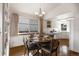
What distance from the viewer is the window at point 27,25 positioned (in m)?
1.48

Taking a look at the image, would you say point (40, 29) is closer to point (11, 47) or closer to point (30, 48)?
point (30, 48)

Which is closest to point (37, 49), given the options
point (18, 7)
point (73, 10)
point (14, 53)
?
point (14, 53)

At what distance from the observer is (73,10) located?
148 centimetres

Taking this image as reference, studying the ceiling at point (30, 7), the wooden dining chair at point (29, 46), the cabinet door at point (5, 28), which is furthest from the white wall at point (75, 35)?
the cabinet door at point (5, 28)

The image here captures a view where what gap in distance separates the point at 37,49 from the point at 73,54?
23.9 inches

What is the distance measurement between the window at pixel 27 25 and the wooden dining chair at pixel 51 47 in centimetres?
36

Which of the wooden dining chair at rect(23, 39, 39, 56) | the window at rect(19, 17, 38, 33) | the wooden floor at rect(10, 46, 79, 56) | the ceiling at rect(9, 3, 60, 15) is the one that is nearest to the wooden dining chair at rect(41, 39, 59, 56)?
the wooden dining chair at rect(23, 39, 39, 56)

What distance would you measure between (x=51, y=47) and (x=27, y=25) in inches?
22.3

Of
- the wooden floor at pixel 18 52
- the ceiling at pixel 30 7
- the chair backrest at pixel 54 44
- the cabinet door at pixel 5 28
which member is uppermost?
the ceiling at pixel 30 7

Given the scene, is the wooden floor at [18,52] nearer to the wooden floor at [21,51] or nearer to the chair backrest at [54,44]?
the wooden floor at [21,51]

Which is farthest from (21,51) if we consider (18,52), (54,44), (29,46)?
(54,44)

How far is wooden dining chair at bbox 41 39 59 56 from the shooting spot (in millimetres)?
1536

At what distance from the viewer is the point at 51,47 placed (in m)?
1.58

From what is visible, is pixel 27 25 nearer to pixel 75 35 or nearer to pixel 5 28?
pixel 5 28
